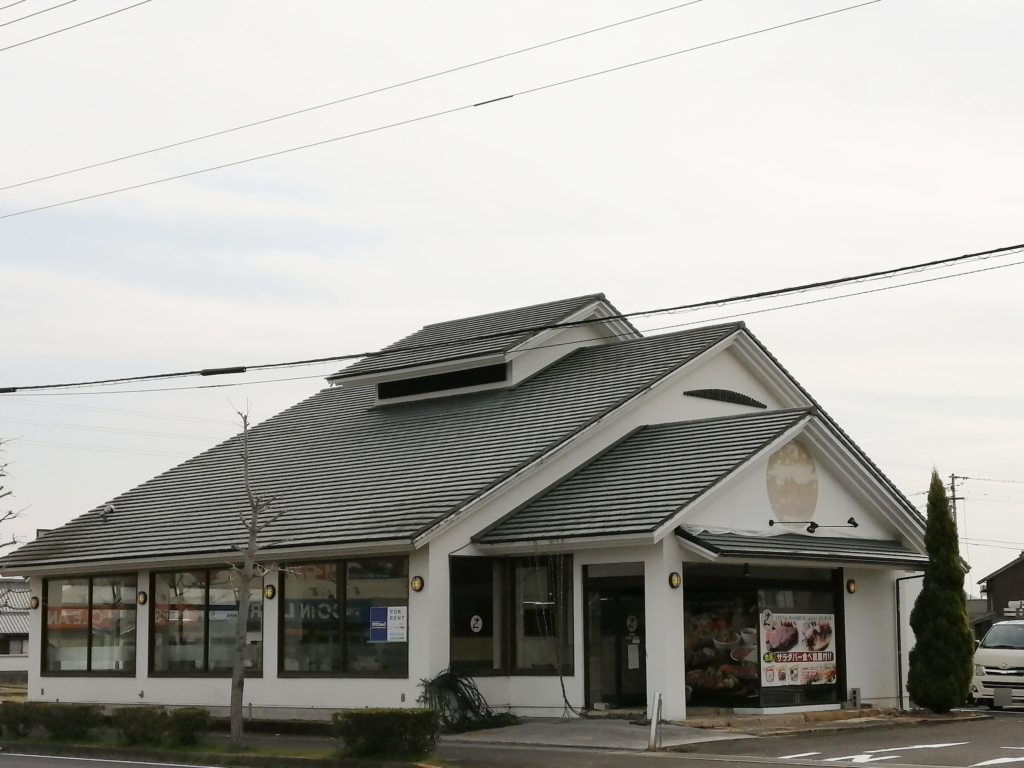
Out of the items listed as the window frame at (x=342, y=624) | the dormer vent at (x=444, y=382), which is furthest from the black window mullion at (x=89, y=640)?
the dormer vent at (x=444, y=382)

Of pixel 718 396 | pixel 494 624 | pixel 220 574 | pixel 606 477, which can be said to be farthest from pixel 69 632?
pixel 718 396

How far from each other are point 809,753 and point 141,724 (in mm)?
9789

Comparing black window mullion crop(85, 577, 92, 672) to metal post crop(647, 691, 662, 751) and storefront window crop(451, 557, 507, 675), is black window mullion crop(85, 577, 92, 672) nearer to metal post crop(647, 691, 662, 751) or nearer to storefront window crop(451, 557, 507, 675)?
storefront window crop(451, 557, 507, 675)

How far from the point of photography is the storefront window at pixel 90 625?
28.8 m

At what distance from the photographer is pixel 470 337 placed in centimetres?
3142

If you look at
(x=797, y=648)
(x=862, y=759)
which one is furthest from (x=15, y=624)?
(x=862, y=759)

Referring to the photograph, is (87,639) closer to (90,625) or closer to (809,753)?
(90,625)

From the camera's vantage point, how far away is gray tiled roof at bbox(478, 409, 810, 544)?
22.7m

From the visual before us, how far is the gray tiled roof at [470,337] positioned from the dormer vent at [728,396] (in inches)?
139

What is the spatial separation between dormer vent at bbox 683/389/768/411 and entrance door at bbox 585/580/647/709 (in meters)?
6.01

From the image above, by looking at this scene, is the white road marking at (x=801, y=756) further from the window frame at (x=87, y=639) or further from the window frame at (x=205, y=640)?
the window frame at (x=87, y=639)

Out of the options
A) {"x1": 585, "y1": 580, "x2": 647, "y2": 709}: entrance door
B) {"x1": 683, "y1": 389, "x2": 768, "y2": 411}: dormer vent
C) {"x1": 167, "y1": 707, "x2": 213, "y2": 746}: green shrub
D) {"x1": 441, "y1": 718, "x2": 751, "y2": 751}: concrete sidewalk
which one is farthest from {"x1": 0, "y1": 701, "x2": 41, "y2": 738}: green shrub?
{"x1": 683, "y1": 389, "x2": 768, "y2": 411}: dormer vent

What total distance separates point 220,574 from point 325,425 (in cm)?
601

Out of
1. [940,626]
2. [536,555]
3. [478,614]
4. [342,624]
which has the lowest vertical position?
[940,626]
